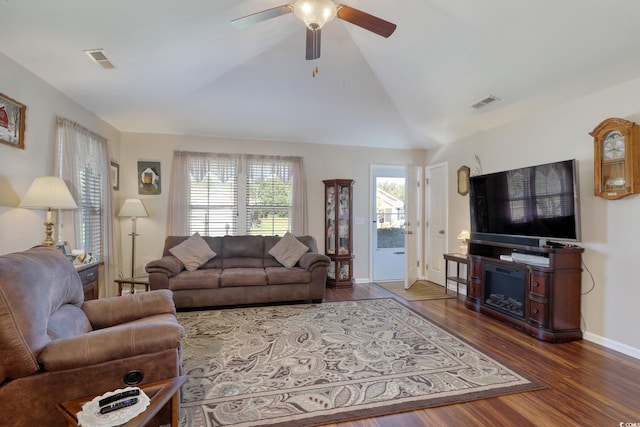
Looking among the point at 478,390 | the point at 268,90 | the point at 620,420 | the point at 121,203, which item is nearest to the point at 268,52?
the point at 268,90

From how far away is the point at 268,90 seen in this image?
411 centimetres

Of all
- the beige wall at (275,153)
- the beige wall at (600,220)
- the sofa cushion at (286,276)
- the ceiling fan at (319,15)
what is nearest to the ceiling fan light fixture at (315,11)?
the ceiling fan at (319,15)

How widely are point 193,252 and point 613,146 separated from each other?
193 inches

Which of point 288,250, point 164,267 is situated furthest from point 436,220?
point 164,267

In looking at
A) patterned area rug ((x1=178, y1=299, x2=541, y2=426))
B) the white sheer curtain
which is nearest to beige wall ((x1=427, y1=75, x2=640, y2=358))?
patterned area rug ((x1=178, y1=299, x2=541, y2=426))

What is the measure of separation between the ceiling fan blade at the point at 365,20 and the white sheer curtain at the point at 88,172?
9.84 feet

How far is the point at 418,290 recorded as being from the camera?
508cm

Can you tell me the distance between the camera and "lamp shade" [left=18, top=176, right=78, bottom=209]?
2.50 m

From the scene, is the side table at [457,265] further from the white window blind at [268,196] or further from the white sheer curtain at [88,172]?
the white sheer curtain at [88,172]

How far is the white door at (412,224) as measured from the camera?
17.3 ft

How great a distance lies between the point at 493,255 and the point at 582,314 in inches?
44.0

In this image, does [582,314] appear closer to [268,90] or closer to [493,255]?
[493,255]

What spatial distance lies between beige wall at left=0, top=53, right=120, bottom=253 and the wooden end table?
6.17 feet

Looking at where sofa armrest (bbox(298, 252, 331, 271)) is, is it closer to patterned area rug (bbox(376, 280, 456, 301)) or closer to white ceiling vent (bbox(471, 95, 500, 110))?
patterned area rug (bbox(376, 280, 456, 301))
